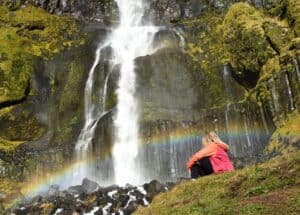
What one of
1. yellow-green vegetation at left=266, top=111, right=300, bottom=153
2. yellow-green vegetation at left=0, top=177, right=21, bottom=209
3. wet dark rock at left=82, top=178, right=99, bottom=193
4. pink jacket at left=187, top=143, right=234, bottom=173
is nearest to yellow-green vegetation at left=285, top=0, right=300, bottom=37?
yellow-green vegetation at left=266, top=111, right=300, bottom=153

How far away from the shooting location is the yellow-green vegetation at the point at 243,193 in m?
8.84

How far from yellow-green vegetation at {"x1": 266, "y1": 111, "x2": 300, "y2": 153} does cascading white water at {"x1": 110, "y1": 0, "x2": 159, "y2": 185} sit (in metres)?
8.65

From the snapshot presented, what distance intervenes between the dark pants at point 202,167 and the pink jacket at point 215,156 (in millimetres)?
101

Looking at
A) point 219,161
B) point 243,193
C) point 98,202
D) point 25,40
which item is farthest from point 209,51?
point 243,193

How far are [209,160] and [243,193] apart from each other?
2.63 meters

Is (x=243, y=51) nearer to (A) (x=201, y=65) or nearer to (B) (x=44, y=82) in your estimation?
(A) (x=201, y=65)

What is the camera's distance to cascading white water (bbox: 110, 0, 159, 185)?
32.6 meters

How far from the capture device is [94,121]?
36031 millimetres

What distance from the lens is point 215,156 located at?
12.9 metres

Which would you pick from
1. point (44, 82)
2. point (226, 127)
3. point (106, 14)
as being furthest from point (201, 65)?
point (106, 14)

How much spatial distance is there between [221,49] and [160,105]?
33.3ft

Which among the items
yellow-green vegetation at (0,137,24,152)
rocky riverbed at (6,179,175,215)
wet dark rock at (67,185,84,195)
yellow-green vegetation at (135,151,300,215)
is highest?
yellow-green vegetation at (0,137,24,152)

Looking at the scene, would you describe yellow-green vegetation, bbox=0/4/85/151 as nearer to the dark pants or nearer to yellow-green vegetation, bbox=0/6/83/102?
yellow-green vegetation, bbox=0/6/83/102

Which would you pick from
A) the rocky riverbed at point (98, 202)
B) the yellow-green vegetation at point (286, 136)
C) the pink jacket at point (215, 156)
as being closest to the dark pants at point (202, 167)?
the pink jacket at point (215, 156)
